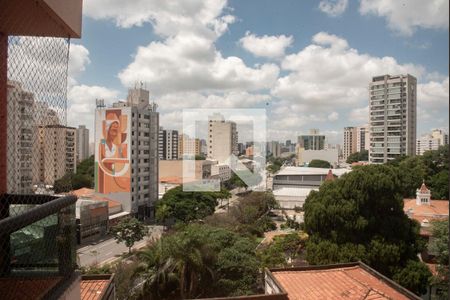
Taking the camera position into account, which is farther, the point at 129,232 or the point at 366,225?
the point at 129,232

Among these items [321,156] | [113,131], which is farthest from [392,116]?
[113,131]

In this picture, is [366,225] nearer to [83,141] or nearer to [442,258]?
[442,258]

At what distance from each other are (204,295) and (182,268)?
1.14m

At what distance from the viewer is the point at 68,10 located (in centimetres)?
235

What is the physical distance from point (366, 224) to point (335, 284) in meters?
3.88

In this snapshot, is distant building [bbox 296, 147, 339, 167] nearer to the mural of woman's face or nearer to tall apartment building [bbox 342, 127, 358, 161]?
tall apartment building [bbox 342, 127, 358, 161]

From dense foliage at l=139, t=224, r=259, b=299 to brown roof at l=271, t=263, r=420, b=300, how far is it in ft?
8.32

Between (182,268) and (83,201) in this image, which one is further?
(83,201)

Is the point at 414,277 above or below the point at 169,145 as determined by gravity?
below

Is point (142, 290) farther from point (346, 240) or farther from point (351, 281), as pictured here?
point (346, 240)

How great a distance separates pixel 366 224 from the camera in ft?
27.6

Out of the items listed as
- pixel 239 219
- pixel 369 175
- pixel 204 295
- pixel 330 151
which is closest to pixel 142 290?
pixel 204 295

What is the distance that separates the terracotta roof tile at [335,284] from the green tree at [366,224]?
289 centimetres

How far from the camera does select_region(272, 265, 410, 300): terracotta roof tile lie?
4648 millimetres
